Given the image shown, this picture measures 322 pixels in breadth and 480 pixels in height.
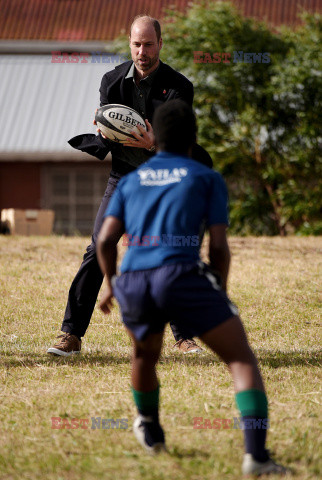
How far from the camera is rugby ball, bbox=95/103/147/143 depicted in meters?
5.12

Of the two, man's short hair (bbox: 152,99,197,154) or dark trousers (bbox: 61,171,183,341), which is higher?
man's short hair (bbox: 152,99,197,154)

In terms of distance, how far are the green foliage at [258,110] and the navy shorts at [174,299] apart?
10.5 meters

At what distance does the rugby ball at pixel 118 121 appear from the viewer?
5117 millimetres

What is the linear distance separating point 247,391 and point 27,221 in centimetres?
1102

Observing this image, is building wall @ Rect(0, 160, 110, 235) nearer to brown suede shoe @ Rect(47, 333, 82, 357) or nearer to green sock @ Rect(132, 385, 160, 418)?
brown suede shoe @ Rect(47, 333, 82, 357)

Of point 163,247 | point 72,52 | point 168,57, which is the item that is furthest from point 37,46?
point 163,247

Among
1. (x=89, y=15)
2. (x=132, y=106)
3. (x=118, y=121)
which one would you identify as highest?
(x=89, y=15)

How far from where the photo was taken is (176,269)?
317 cm

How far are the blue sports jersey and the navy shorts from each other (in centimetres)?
6

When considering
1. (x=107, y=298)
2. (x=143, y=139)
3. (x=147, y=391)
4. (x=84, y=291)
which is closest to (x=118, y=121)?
(x=143, y=139)

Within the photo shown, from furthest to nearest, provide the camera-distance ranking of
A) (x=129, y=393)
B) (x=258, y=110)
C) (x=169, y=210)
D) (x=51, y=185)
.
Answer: (x=51, y=185)
(x=258, y=110)
(x=129, y=393)
(x=169, y=210)

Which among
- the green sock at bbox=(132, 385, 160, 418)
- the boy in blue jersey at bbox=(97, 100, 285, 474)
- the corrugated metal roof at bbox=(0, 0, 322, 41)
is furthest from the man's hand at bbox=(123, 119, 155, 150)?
the corrugated metal roof at bbox=(0, 0, 322, 41)

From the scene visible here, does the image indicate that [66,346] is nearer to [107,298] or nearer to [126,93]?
[126,93]

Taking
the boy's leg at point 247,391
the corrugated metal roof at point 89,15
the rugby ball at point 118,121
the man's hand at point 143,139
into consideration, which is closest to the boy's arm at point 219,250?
the boy's leg at point 247,391
